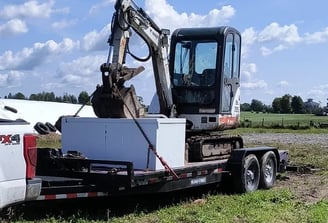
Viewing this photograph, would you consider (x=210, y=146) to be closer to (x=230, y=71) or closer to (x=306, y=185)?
(x=230, y=71)

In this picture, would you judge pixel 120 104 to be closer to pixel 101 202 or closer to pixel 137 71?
pixel 137 71

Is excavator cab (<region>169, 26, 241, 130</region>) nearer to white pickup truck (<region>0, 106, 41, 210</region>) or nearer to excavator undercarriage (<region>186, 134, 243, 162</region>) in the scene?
excavator undercarriage (<region>186, 134, 243, 162</region>)

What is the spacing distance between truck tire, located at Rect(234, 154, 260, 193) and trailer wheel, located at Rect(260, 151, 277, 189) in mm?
292

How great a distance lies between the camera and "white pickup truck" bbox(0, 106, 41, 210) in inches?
273

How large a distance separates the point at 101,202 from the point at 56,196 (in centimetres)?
222

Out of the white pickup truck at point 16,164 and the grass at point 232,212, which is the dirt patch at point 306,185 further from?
the white pickup truck at point 16,164

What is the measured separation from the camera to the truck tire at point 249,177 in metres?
12.4

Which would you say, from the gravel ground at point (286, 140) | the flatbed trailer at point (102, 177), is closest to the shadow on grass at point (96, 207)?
the flatbed trailer at point (102, 177)

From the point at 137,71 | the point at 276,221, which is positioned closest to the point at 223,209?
the point at 276,221

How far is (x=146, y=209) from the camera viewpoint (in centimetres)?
1062

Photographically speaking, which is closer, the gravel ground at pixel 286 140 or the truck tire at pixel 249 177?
the truck tire at pixel 249 177

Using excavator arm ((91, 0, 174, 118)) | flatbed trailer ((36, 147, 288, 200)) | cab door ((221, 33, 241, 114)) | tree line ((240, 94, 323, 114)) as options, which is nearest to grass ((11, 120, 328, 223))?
flatbed trailer ((36, 147, 288, 200))

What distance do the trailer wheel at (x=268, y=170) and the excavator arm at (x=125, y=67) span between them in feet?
8.45

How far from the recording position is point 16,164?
711cm
